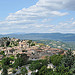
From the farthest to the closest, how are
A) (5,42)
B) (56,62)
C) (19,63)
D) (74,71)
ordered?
(5,42) < (19,63) < (56,62) < (74,71)

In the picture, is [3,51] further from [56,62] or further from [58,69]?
[58,69]

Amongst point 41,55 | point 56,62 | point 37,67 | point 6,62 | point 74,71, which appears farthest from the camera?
point 41,55

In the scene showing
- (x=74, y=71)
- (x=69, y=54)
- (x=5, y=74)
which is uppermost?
(x=69, y=54)

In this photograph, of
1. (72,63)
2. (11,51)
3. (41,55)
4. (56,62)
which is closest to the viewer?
(72,63)

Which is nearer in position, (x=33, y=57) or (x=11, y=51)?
(x=33, y=57)

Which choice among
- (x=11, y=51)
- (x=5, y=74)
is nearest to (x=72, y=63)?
(x=5, y=74)

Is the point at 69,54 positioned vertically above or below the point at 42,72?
above

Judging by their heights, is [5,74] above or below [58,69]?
below

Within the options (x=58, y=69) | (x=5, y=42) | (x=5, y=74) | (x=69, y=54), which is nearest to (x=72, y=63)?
(x=69, y=54)

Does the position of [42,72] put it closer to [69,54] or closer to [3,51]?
[69,54]
